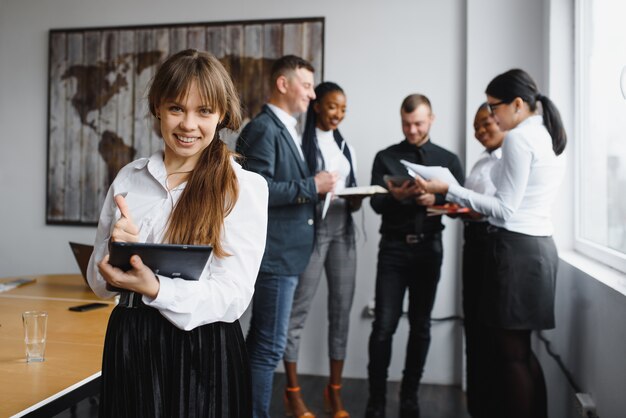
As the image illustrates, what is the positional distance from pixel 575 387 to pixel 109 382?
1.88 metres

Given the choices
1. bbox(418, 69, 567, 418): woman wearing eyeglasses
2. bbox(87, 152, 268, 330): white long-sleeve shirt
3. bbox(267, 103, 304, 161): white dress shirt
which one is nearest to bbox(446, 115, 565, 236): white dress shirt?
bbox(418, 69, 567, 418): woman wearing eyeglasses

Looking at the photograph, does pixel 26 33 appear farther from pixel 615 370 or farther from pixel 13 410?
pixel 615 370

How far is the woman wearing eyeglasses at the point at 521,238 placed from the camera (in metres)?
2.10

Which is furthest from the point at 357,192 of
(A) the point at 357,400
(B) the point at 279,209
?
(A) the point at 357,400

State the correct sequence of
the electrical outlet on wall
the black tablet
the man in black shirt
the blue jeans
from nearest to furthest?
the black tablet → the electrical outlet on wall → the blue jeans → the man in black shirt

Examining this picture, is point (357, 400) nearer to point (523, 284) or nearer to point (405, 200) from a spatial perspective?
point (405, 200)

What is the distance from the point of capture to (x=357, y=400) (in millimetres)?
3125

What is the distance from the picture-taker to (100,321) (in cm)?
193

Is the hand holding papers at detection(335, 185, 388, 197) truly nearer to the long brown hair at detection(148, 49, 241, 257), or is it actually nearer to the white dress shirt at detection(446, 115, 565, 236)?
the white dress shirt at detection(446, 115, 565, 236)

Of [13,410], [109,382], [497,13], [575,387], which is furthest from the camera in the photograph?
[497,13]

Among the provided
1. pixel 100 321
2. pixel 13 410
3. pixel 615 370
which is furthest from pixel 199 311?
pixel 615 370

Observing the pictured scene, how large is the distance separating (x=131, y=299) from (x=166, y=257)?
0.21 meters

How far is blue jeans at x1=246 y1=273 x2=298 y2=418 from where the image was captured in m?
2.31

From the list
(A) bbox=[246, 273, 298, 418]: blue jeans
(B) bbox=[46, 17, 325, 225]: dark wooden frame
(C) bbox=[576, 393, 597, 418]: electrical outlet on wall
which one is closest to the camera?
(C) bbox=[576, 393, 597, 418]: electrical outlet on wall
